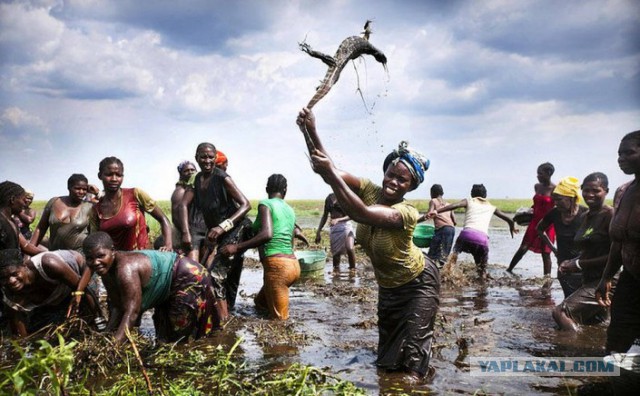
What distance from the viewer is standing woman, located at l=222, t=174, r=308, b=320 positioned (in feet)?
20.0

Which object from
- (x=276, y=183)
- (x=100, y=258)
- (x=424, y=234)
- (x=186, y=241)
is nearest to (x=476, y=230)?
(x=424, y=234)

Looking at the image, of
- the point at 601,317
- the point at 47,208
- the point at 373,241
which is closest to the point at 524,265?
the point at 601,317

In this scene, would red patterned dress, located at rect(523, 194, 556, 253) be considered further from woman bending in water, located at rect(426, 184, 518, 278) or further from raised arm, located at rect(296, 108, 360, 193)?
raised arm, located at rect(296, 108, 360, 193)

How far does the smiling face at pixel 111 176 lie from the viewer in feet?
17.9

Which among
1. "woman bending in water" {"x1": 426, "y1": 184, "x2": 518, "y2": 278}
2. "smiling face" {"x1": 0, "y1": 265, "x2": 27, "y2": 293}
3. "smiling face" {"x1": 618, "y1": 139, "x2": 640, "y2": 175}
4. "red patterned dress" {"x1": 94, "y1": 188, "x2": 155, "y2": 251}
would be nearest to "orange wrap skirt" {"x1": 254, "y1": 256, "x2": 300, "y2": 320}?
"red patterned dress" {"x1": 94, "y1": 188, "x2": 155, "y2": 251}

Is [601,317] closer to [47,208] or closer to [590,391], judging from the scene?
[590,391]

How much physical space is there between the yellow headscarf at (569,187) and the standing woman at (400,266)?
3.47 metres

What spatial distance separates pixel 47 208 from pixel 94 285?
113cm

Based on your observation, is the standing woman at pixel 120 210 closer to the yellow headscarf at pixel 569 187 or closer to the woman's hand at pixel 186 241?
the woman's hand at pixel 186 241

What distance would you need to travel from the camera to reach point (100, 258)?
4.24m

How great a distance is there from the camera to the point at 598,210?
5.57m

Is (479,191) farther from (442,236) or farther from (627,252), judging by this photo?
(627,252)

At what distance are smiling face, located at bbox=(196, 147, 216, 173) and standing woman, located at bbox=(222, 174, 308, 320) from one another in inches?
28.8

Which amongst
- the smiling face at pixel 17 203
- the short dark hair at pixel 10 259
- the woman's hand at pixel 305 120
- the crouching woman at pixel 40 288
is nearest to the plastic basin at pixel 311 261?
the crouching woman at pixel 40 288
